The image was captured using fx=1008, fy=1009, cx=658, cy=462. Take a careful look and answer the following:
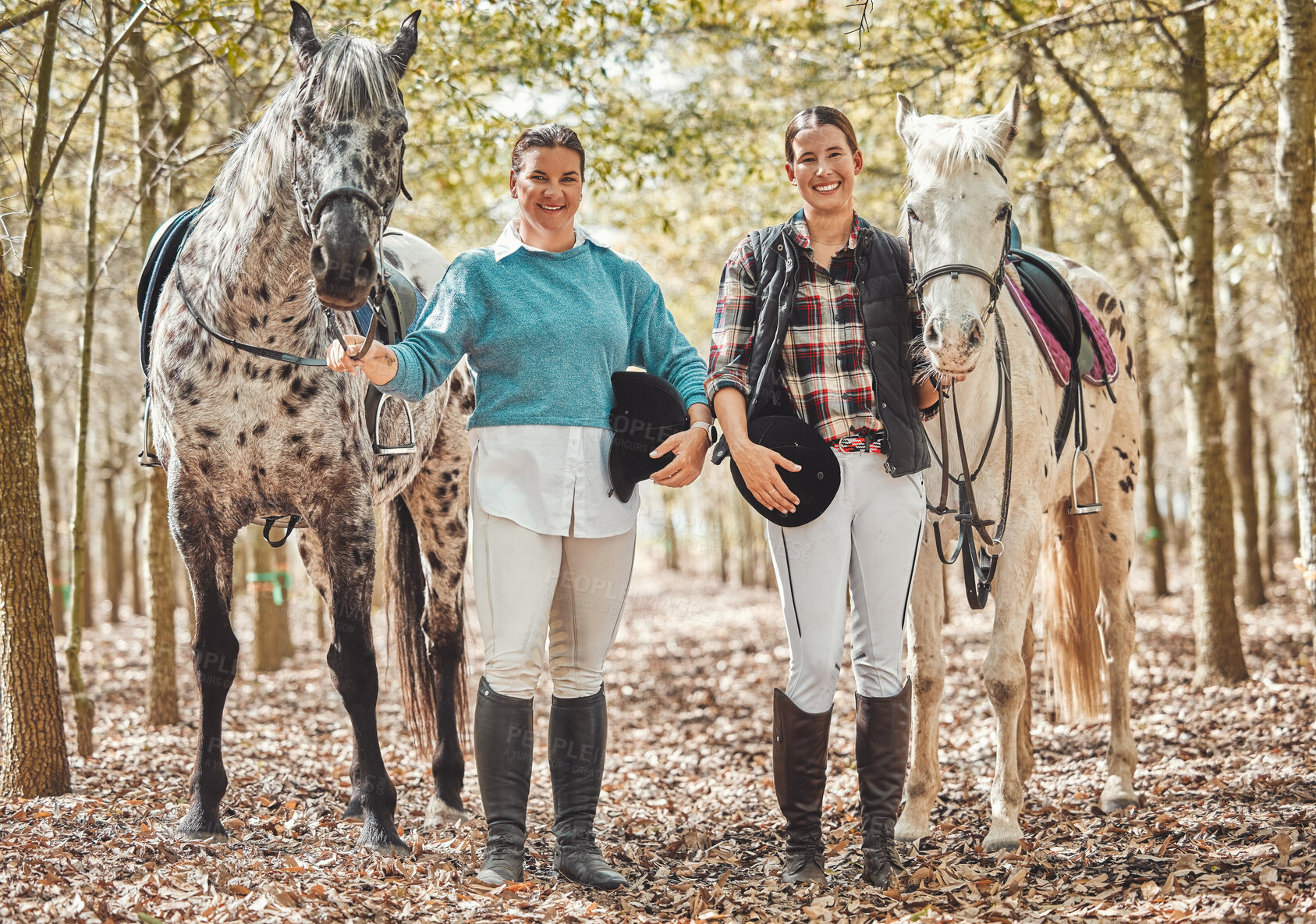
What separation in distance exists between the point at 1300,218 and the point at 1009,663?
3010 millimetres

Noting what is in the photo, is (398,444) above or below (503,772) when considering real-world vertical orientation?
above

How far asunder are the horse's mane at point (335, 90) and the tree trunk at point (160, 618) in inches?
154

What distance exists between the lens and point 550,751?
3.33 meters

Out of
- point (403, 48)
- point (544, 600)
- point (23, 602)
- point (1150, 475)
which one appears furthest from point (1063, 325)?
point (1150, 475)

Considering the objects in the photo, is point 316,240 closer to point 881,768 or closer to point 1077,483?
point 881,768

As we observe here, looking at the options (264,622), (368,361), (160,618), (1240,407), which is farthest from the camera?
(1240,407)

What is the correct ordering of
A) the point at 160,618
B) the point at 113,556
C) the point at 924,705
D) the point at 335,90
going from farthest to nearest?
the point at 113,556 < the point at 160,618 < the point at 924,705 < the point at 335,90

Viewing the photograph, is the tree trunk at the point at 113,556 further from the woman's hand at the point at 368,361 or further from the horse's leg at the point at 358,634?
the woman's hand at the point at 368,361

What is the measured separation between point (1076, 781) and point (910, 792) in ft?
4.55

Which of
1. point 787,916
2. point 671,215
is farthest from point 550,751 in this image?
point 671,215

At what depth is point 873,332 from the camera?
10.2ft

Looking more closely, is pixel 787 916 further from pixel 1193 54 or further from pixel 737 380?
pixel 1193 54

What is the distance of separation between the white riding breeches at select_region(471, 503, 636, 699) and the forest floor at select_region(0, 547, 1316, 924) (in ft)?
2.17

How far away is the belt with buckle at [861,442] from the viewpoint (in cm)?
313
